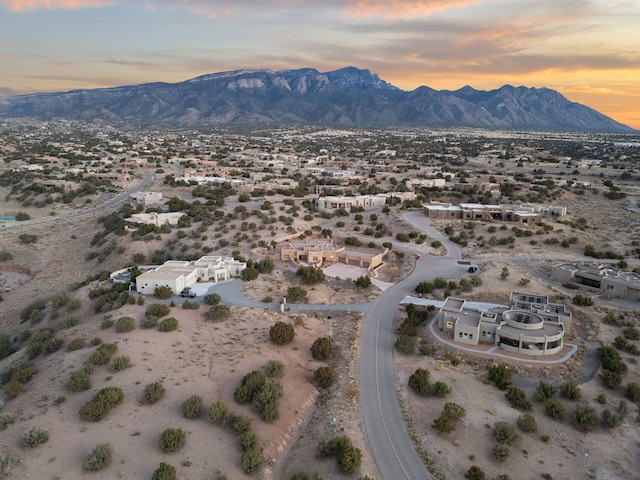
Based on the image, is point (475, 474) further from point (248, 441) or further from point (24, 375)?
point (24, 375)

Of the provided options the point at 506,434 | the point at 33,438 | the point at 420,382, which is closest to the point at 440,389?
the point at 420,382

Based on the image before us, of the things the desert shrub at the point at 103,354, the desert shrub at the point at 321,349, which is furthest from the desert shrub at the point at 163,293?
the desert shrub at the point at 321,349

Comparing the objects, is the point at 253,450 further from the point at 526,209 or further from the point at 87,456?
the point at 526,209

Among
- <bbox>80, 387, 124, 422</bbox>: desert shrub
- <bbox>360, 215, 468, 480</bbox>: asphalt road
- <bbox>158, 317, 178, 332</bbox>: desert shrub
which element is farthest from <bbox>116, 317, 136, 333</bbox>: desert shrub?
<bbox>360, 215, 468, 480</bbox>: asphalt road

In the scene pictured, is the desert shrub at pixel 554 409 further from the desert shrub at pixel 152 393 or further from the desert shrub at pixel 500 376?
the desert shrub at pixel 152 393

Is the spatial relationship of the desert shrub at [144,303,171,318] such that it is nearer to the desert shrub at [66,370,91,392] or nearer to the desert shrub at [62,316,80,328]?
the desert shrub at [62,316,80,328]

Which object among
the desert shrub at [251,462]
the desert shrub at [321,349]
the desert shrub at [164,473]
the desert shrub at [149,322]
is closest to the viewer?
the desert shrub at [164,473]
